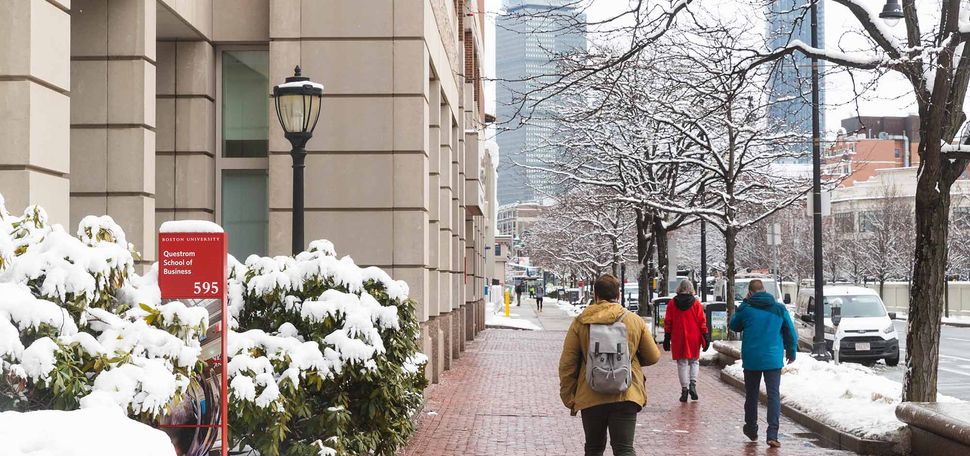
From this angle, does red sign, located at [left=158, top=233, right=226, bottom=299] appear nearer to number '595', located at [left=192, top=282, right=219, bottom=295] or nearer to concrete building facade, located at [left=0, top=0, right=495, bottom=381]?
number '595', located at [left=192, top=282, right=219, bottom=295]

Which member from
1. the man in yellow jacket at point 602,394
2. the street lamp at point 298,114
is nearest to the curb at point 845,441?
the man in yellow jacket at point 602,394

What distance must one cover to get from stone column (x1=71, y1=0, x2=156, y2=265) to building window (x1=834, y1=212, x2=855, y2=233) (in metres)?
79.3

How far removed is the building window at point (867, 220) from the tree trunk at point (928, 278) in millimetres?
68156

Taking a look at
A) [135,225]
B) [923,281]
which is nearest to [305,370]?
[135,225]

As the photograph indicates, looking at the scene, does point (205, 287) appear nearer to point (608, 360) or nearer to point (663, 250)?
point (608, 360)

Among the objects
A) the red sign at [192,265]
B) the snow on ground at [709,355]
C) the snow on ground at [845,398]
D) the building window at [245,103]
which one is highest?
the building window at [245,103]

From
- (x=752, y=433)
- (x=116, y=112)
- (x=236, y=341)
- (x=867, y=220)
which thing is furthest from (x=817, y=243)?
(x=867, y=220)

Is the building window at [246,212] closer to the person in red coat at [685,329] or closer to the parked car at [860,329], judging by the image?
the person in red coat at [685,329]

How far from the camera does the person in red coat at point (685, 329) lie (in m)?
16.1

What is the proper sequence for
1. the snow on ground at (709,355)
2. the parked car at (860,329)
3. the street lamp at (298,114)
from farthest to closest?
the parked car at (860,329) < the snow on ground at (709,355) < the street lamp at (298,114)

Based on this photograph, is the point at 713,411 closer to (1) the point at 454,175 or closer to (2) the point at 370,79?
(2) the point at 370,79

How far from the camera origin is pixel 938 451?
33.7 ft

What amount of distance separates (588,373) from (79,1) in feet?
22.3

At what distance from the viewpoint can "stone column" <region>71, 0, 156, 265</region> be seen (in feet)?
38.2
